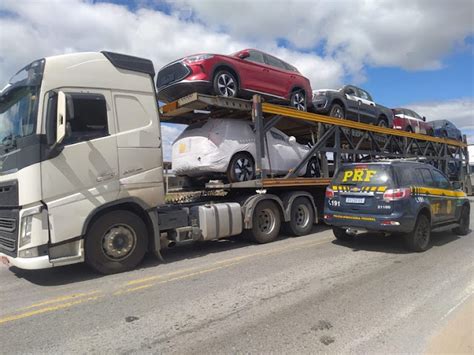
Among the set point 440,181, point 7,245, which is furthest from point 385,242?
point 7,245

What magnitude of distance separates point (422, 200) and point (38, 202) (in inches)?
270

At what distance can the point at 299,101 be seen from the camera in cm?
1142

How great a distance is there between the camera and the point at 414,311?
4484 mm

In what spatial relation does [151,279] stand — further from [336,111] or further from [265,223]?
[336,111]

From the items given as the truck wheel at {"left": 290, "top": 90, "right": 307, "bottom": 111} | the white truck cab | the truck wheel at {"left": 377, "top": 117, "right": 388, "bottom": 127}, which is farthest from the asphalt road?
the truck wheel at {"left": 377, "top": 117, "right": 388, "bottom": 127}

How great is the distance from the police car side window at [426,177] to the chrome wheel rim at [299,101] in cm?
400

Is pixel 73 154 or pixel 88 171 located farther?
pixel 88 171

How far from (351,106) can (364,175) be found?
20.5 feet

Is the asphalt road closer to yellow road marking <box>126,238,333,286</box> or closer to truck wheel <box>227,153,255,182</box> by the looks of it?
yellow road marking <box>126,238,333,286</box>

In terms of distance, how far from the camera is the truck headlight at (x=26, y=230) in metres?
5.57

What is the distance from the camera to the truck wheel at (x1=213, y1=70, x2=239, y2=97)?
347 inches

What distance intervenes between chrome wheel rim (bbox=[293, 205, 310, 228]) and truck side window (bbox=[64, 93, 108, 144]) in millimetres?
5353

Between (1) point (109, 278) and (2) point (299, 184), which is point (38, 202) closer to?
(1) point (109, 278)

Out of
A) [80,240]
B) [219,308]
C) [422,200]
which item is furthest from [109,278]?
[422,200]
